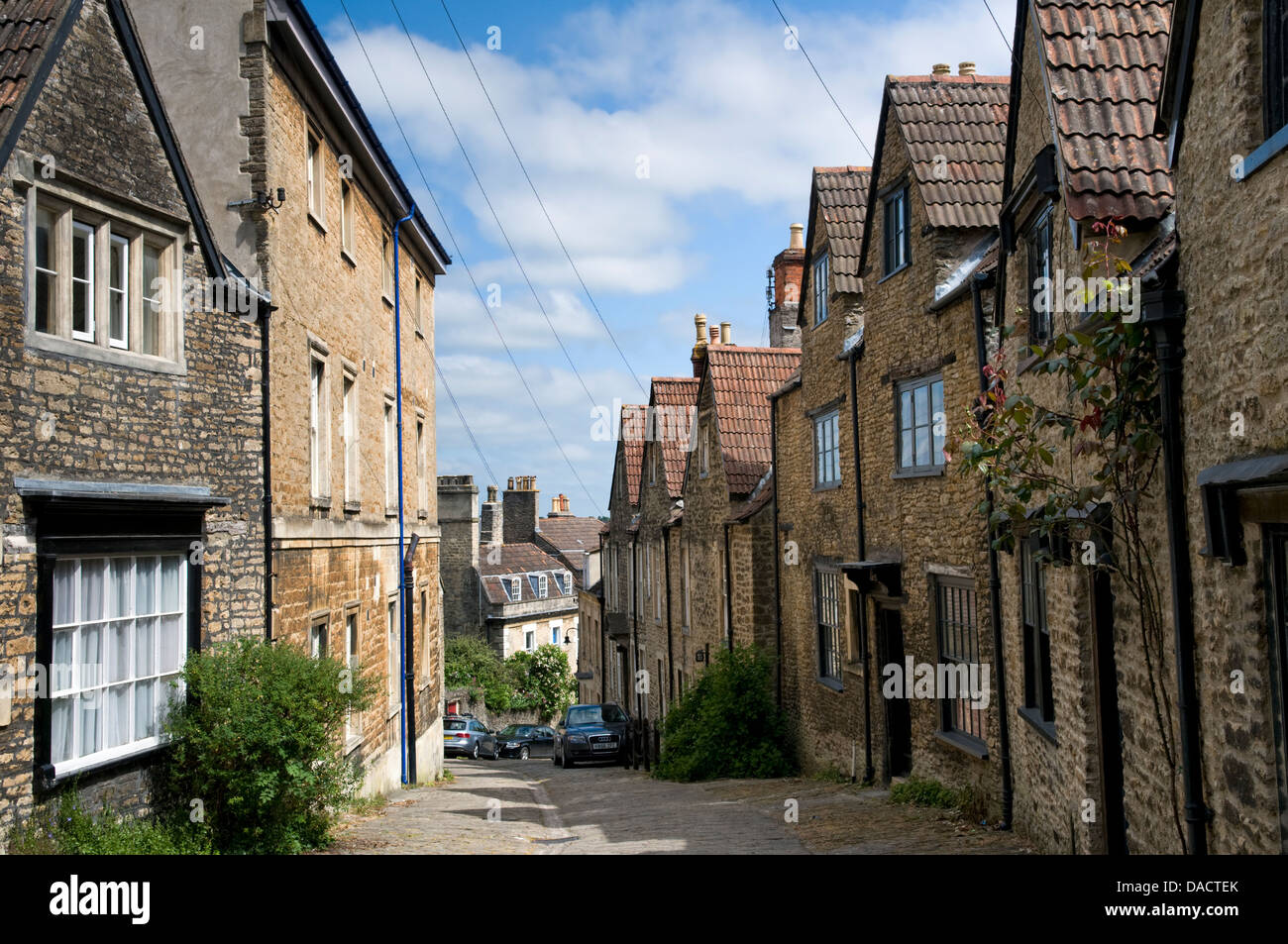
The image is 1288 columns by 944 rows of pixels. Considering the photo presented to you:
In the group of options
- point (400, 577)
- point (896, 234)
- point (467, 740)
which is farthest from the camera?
point (467, 740)

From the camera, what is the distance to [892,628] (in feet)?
50.0

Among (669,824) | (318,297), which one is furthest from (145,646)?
(669,824)

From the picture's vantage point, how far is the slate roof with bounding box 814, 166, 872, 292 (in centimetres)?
1681

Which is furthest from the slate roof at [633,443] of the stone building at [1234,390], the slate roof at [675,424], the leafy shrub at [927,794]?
the stone building at [1234,390]

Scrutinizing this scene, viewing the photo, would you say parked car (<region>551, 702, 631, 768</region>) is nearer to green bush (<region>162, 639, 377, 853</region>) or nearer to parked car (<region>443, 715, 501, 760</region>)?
parked car (<region>443, 715, 501, 760</region>)

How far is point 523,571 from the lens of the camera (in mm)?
53719

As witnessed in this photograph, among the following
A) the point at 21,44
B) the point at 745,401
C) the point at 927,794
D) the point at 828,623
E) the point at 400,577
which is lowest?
the point at 927,794

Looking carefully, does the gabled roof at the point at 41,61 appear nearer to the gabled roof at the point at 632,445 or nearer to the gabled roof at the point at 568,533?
the gabled roof at the point at 632,445

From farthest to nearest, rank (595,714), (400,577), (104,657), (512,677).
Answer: (512,677)
(595,714)
(400,577)
(104,657)

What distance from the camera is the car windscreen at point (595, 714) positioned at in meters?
29.7

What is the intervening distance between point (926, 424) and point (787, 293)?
1522 cm

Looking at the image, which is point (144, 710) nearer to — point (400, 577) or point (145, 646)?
point (145, 646)

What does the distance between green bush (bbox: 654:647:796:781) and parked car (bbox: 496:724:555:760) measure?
65.1ft
